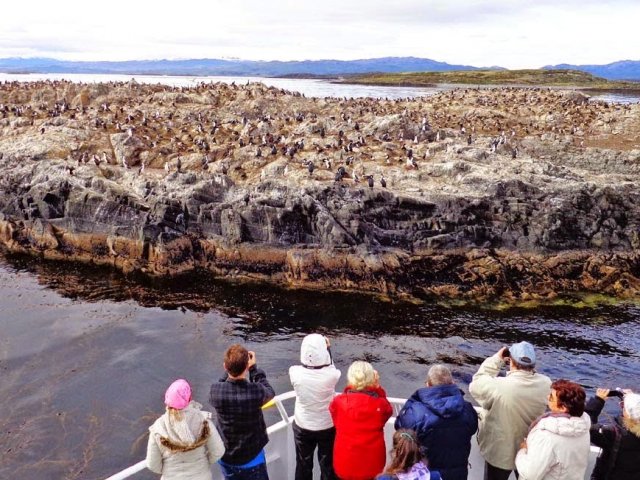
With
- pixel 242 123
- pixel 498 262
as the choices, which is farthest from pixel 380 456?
pixel 242 123

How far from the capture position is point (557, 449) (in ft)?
16.3

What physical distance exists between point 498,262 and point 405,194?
18.8ft

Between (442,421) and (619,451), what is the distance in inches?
73.8

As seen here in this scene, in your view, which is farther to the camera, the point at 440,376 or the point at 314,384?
the point at 314,384

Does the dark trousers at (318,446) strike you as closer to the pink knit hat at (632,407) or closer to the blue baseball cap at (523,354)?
the blue baseball cap at (523,354)

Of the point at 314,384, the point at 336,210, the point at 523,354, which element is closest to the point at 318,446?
the point at 314,384

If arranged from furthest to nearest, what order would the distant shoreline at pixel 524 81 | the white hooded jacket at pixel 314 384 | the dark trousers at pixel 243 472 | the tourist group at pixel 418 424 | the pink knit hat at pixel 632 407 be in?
the distant shoreline at pixel 524 81 < the white hooded jacket at pixel 314 384 < the dark trousers at pixel 243 472 < the pink knit hat at pixel 632 407 < the tourist group at pixel 418 424

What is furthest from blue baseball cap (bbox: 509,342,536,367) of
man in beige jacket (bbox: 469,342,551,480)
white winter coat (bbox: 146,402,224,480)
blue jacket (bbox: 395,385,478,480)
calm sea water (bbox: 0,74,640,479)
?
calm sea water (bbox: 0,74,640,479)

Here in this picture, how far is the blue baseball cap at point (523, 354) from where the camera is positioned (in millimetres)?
5758

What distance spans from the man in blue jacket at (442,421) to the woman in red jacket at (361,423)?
0.97ft

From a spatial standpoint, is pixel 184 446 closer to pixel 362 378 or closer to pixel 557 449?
pixel 362 378

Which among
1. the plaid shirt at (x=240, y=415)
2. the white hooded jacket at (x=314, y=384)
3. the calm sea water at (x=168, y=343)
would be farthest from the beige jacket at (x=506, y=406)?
the calm sea water at (x=168, y=343)

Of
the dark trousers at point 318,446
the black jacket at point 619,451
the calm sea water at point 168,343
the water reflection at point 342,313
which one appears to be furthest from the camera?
the water reflection at point 342,313

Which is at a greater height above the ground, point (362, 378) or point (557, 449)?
point (362, 378)
